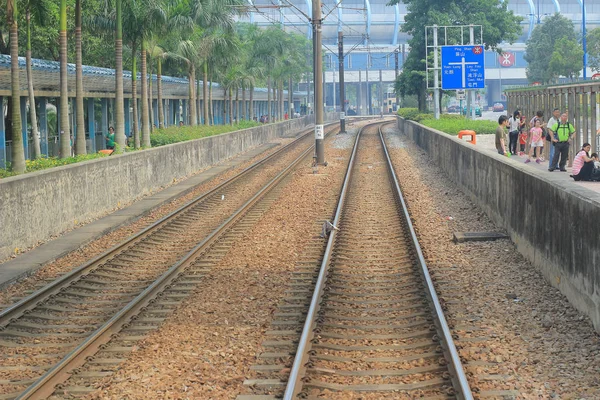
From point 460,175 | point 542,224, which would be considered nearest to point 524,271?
point 542,224

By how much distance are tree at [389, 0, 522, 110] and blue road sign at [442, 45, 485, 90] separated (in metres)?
13.9

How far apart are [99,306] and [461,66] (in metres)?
43.5

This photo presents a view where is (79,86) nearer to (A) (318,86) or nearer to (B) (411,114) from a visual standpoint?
(A) (318,86)

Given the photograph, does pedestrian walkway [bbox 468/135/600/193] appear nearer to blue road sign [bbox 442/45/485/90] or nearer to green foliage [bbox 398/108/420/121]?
blue road sign [bbox 442/45/485/90]

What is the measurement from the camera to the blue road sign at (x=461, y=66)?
52562 mm

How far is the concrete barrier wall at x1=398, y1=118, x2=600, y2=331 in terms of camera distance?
10617 mm

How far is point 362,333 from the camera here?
10180 mm

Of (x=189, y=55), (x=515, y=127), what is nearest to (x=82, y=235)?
(x=515, y=127)

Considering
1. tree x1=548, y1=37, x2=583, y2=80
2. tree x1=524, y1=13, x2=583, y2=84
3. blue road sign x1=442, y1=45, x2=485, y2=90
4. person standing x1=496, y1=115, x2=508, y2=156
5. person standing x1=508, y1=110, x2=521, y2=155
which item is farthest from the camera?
tree x1=524, y1=13, x2=583, y2=84

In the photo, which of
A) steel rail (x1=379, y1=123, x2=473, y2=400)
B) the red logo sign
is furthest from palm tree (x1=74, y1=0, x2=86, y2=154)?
the red logo sign

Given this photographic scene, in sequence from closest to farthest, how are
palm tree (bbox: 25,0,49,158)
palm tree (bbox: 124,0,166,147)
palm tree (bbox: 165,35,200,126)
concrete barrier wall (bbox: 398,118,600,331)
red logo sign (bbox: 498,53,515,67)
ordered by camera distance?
concrete barrier wall (bbox: 398,118,600,331), palm tree (bbox: 25,0,49,158), palm tree (bbox: 124,0,166,147), palm tree (bbox: 165,35,200,126), red logo sign (bbox: 498,53,515,67)

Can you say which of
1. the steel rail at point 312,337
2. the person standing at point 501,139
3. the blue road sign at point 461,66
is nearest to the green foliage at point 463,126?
the blue road sign at point 461,66

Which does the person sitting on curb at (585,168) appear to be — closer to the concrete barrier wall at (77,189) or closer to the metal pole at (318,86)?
the concrete barrier wall at (77,189)

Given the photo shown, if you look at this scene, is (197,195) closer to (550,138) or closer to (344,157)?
(550,138)
